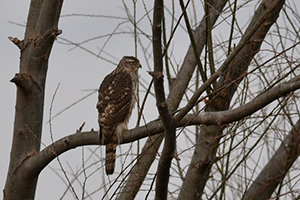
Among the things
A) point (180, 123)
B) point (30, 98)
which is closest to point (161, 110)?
point (180, 123)

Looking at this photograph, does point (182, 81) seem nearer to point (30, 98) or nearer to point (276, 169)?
point (276, 169)

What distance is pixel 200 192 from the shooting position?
452 centimetres

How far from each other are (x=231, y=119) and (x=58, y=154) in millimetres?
1249

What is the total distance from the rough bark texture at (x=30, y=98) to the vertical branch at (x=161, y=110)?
43.7 inches

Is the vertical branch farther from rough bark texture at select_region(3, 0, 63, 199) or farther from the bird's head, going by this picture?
the bird's head

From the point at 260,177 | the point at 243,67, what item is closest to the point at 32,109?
the point at 243,67

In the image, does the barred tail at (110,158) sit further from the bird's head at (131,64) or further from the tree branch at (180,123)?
the tree branch at (180,123)

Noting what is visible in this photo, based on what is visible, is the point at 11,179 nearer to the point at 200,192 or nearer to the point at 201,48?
the point at 200,192

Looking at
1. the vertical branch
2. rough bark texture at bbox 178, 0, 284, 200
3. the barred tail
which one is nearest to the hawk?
the barred tail

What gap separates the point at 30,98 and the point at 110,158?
1.65 metres

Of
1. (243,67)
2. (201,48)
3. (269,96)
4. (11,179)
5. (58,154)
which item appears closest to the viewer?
(269,96)

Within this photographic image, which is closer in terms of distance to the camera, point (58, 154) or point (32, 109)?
point (58, 154)

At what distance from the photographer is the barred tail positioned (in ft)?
18.8

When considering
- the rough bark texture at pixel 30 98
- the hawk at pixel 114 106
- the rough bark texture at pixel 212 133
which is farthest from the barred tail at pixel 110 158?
the rough bark texture at pixel 30 98
